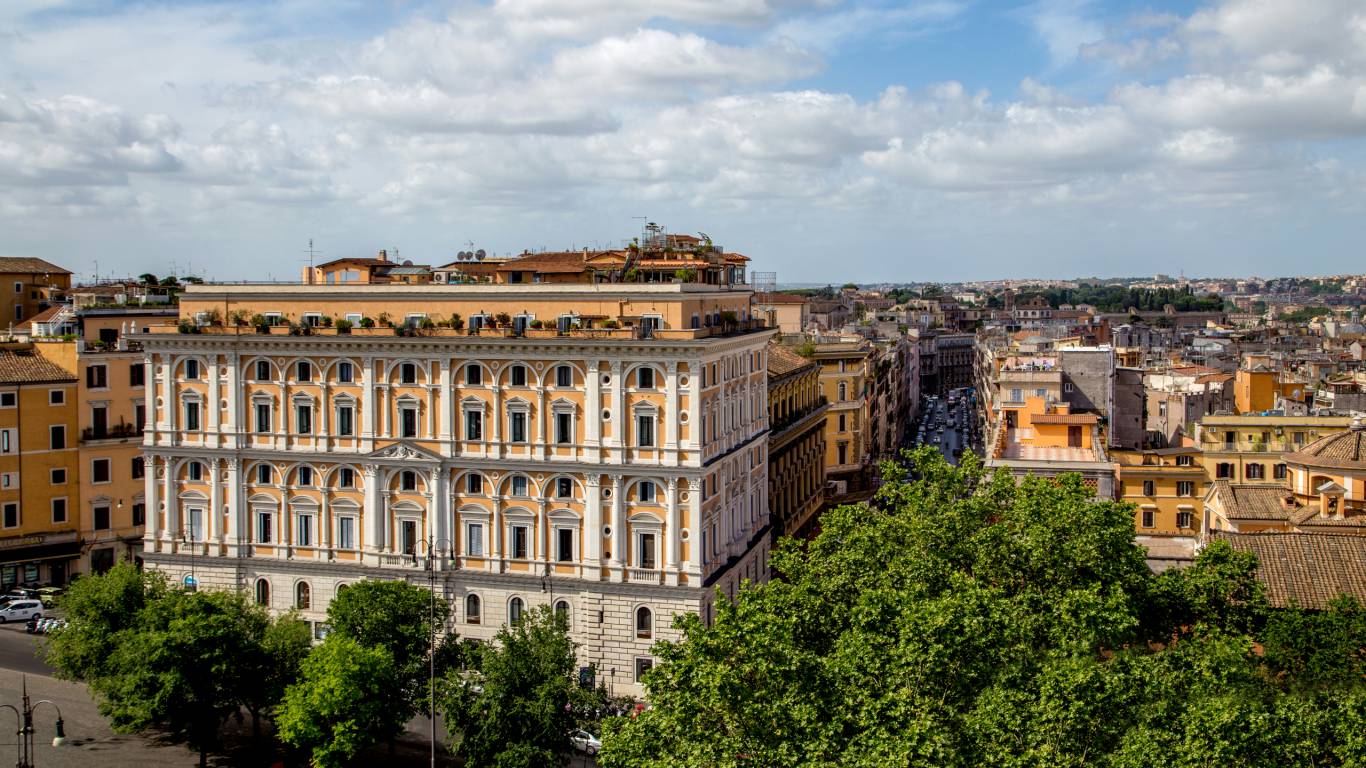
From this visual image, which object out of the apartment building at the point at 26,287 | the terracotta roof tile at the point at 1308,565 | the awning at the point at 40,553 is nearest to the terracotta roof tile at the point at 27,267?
the apartment building at the point at 26,287

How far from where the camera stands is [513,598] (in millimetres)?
58469

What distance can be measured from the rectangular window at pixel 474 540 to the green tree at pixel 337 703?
40.2ft

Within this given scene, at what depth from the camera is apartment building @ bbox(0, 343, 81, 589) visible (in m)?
71.2

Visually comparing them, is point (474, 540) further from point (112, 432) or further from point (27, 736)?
point (112, 432)

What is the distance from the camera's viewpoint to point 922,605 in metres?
35.8

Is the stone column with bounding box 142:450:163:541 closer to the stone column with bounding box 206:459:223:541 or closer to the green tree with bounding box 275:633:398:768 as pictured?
the stone column with bounding box 206:459:223:541

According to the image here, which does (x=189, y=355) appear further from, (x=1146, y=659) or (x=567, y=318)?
(x=1146, y=659)

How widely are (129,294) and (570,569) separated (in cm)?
4956

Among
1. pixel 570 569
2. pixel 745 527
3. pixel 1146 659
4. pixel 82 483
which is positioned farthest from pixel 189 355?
pixel 1146 659

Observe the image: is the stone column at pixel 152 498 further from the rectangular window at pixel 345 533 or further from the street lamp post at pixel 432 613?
the street lamp post at pixel 432 613

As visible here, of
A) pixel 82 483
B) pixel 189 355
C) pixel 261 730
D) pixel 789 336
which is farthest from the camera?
pixel 789 336

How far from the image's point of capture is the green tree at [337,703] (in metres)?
45.2

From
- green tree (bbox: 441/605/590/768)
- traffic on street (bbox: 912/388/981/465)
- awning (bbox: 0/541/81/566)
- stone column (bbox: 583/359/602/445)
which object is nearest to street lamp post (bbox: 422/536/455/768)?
green tree (bbox: 441/605/590/768)

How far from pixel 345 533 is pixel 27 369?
80.4 feet
